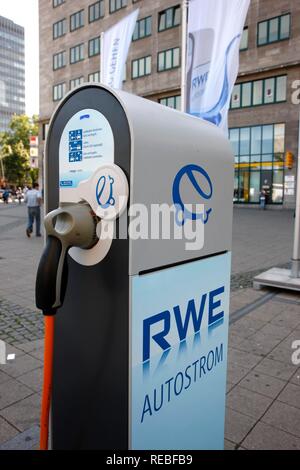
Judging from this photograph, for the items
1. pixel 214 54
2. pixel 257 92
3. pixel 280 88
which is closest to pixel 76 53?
pixel 257 92

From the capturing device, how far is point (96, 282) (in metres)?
1.71

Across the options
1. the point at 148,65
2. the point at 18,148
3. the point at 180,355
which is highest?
the point at 148,65

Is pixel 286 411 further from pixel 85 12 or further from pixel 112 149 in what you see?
pixel 85 12

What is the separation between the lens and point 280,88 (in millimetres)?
26328

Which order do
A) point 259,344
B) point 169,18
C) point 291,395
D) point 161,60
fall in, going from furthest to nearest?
point 161,60 → point 169,18 → point 259,344 → point 291,395

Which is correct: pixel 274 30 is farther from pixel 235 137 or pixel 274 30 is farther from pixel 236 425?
pixel 236 425

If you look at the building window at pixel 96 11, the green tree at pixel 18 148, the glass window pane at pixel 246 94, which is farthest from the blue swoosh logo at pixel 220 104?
the green tree at pixel 18 148

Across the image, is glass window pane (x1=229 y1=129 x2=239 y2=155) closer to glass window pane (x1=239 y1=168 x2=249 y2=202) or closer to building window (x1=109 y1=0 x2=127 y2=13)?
glass window pane (x1=239 y1=168 x2=249 y2=202)

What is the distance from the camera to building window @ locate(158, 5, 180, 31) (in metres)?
30.0

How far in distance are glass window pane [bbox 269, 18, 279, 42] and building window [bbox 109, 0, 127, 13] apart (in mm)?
13805

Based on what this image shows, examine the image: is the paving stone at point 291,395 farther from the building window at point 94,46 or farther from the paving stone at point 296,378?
the building window at point 94,46

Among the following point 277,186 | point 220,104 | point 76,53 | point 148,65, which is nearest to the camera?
point 220,104

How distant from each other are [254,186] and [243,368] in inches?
1041
